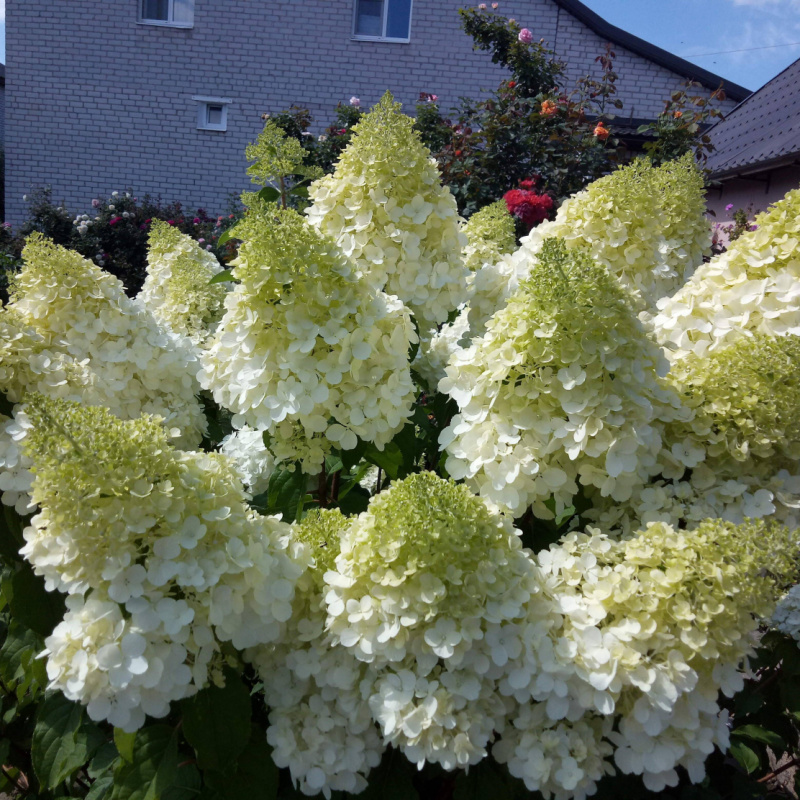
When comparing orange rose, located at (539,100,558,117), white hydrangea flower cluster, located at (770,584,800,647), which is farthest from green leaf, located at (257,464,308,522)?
orange rose, located at (539,100,558,117)

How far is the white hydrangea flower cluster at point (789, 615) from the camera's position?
47.4 inches

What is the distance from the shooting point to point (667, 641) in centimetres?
96

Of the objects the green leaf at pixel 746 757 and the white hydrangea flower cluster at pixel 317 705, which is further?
the green leaf at pixel 746 757

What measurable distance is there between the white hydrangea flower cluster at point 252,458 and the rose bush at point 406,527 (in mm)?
249

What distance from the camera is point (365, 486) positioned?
202cm

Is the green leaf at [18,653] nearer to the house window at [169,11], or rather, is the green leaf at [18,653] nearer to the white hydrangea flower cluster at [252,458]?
the white hydrangea flower cluster at [252,458]

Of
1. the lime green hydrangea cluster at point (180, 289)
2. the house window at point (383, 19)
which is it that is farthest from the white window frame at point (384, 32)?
the lime green hydrangea cluster at point (180, 289)

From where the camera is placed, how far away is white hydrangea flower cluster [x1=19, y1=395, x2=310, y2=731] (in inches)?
35.5

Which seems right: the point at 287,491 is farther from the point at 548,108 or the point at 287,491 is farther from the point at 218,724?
the point at 548,108

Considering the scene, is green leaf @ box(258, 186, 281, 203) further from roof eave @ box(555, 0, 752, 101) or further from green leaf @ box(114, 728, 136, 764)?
roof eave @ box(555, 0, 752, 101)

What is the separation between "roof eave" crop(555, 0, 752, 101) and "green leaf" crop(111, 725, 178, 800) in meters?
9.81

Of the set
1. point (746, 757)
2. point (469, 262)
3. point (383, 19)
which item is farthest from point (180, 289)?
point (383, 19)

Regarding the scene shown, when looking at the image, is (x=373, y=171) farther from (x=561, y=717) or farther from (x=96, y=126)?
(x=96, y=126)

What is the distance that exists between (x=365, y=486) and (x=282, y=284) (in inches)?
36.1
